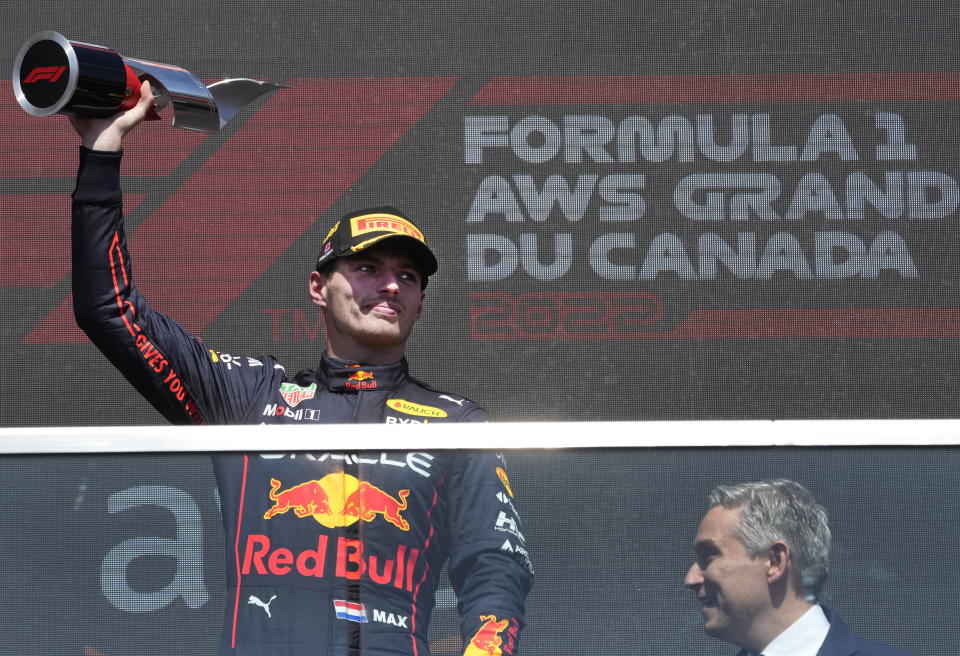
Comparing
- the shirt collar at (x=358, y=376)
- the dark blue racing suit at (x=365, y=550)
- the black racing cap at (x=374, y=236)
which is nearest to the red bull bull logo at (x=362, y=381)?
the shirt collar at (x=358, y=376)

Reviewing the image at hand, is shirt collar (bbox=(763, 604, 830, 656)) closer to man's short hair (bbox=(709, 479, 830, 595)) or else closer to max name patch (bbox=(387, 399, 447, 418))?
man's short hair (bbox=(709, 479, 830, 595))

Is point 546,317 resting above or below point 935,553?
above

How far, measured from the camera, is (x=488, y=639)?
58 cm

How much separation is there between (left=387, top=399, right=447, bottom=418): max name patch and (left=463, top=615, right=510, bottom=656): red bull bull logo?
56 cm

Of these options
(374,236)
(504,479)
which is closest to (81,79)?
(374,236)

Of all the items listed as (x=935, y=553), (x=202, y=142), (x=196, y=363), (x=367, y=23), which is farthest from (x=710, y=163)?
(x=935, y=553)

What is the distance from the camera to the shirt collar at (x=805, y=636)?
22.3 inches

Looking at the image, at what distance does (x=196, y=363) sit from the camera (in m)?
1.15

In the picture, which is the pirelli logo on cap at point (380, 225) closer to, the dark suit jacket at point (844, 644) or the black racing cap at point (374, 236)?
the black racing cap at point (374, 236)

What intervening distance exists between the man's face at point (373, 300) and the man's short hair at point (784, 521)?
26.0 inches

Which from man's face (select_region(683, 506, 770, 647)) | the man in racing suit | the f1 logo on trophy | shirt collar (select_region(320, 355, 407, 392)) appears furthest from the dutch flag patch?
shirt collar (select_region(320, 355, 407, 392))

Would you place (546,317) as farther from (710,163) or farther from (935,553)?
(935,553)

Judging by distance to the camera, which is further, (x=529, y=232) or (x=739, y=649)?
(x=529, y=232)

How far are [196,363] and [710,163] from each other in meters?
1.29
